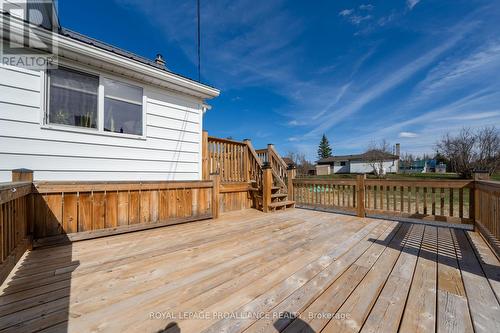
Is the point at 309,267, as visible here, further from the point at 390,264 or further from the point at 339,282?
the point at 390,264

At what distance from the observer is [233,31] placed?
7.06 metres

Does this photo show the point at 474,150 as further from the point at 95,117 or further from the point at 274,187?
the point at 95,117

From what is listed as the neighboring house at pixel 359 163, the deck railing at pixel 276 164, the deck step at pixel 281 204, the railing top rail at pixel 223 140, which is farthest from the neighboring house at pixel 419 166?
the railing top rail at pixel 223 140

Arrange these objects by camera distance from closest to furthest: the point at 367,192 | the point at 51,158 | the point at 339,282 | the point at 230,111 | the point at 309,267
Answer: the point at 339,282
the point at 309,267
the point at 51,158
the point at 367,192
the point at 230,111

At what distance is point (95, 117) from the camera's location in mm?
3303

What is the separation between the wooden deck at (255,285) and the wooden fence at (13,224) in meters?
0.14

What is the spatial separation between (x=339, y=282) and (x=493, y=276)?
5.09 ft

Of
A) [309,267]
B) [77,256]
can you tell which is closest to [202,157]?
[77,256]

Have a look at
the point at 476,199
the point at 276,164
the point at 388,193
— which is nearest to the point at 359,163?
the point at 276,164

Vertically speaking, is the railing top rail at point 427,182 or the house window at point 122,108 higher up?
the house window at point 122,108

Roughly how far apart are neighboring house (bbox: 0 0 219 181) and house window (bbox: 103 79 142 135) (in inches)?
0.6

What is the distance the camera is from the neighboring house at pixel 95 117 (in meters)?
2.72

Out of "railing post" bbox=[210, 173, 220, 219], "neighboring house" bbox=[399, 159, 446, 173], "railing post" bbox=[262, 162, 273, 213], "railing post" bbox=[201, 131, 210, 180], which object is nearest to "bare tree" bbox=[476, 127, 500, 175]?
"railing post" bbox=[262, 162, 273, 213]

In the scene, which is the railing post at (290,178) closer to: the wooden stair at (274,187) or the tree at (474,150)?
the wooden stair at (274,187)
